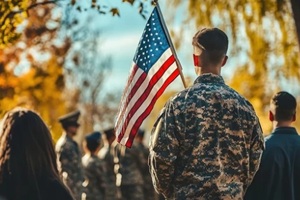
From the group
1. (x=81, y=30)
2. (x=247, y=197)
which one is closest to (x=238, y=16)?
(x=247, y=197)

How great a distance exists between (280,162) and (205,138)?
1980 mm

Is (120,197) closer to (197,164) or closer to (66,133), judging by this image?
(66,133)

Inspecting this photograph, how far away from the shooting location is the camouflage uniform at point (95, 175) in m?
18.9

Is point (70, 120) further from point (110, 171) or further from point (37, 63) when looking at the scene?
point (37, 63)

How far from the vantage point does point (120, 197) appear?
835 inches

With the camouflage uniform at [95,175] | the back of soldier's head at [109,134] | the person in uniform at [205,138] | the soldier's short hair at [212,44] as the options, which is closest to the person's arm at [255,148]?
the person in uniform at [205,138]

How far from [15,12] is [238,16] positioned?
284 inches

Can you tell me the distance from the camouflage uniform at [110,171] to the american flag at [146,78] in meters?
11.0

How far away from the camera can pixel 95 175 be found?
62.9ft

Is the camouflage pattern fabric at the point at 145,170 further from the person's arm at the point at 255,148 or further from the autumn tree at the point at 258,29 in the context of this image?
the person's arm at the point at 255,148

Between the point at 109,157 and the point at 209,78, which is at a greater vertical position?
the point at 109,157

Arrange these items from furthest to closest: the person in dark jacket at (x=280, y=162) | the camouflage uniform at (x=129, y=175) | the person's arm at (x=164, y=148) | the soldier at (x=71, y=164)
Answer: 1. the camouflage uniform at (x=129, y=175)
2. the soldier at (x=71, y=164)
3. the person in dark jacket at (x=280, y=162)
4. the person's arm at (x=164, y=148)

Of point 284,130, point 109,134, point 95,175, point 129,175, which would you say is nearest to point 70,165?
point 95,175

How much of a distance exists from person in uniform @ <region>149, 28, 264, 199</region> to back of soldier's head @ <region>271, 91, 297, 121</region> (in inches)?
67.8
